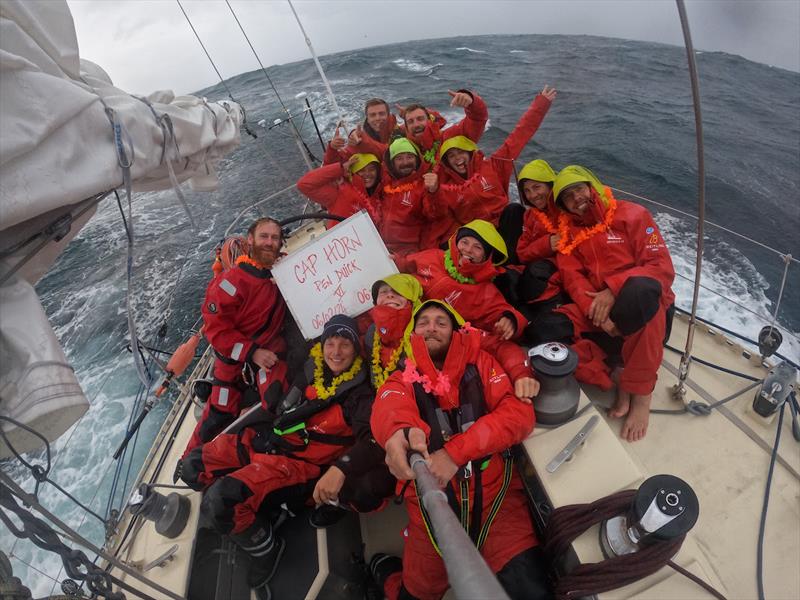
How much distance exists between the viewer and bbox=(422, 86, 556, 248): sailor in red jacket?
3268 millimetres

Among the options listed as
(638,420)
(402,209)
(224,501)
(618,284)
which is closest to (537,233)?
(618,284)

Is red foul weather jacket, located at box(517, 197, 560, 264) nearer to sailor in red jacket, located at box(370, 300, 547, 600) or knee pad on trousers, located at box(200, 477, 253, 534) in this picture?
sailor in red jacket, located at box(370, 300, 547, 600)

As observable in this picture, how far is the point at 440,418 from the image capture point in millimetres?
1775

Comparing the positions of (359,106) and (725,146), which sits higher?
(359,106)

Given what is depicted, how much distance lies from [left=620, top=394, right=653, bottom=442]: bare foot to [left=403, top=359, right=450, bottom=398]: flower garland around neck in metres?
0.97

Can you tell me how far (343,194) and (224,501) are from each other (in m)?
2.55

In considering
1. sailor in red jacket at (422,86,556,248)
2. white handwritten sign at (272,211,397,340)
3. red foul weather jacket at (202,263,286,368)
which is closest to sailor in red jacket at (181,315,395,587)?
white handwritten sign at (272,211,397,340)

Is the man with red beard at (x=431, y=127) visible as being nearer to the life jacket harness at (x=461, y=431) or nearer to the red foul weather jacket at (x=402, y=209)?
the red foul weather jacket at (x=402, y=209)

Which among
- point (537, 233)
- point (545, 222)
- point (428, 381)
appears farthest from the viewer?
point (537, 233)

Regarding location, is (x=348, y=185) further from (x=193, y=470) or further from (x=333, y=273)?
(x=193, y=470)

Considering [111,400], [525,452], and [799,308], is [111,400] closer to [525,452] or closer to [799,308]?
[525,452]

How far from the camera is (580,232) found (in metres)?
2.35

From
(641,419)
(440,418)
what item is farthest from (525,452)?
(641,419)

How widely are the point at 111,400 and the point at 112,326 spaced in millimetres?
1935
